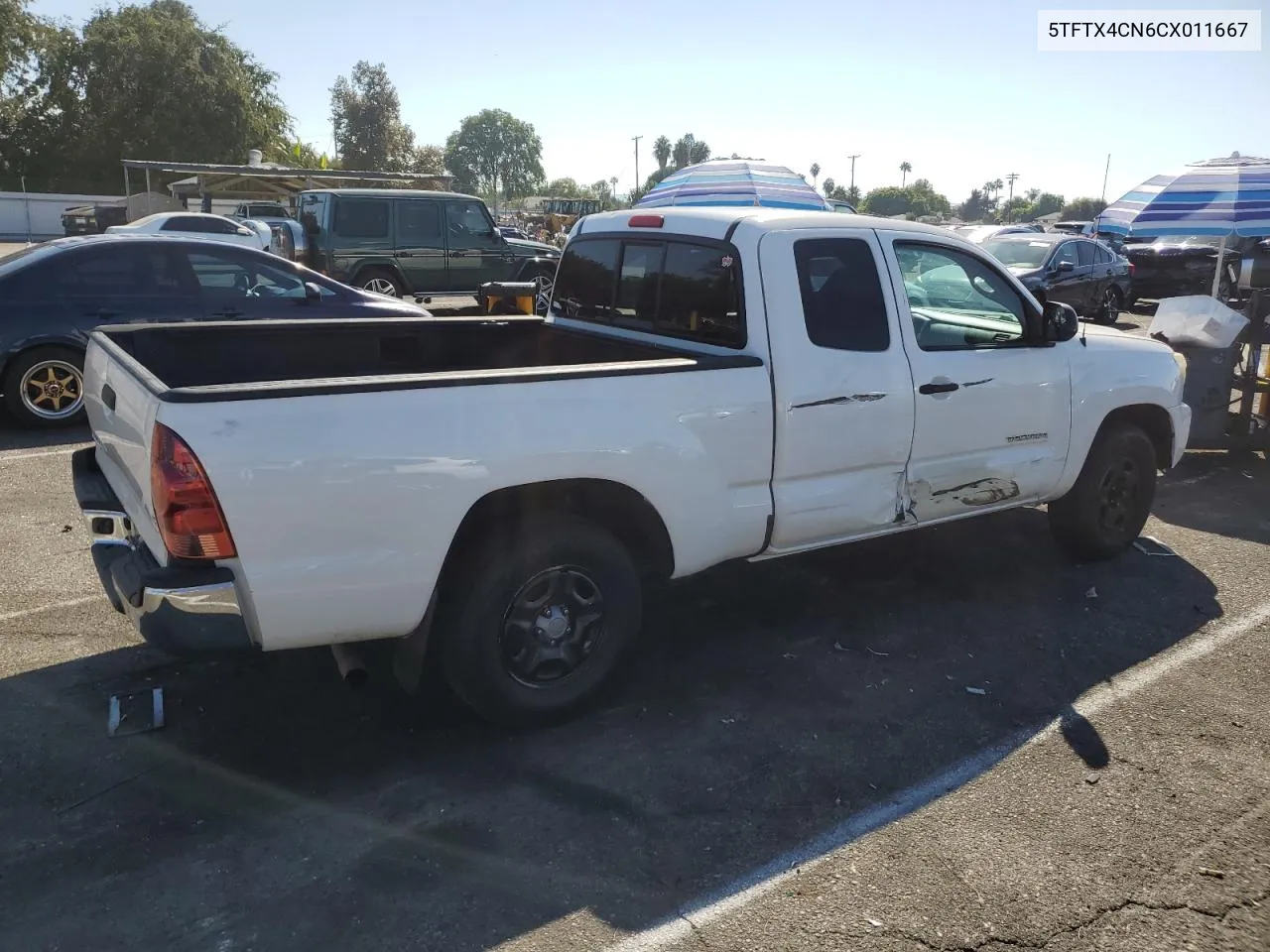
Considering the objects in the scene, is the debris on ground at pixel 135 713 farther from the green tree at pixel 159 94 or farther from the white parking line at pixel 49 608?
the green tree at pixel 159 94

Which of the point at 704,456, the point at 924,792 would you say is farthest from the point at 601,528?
the point at 924,792

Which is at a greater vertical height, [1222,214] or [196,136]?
[196,136]

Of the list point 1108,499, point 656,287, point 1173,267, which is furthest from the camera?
point 1173,267

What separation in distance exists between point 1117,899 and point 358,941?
2231 mm

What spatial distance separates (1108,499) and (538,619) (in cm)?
370

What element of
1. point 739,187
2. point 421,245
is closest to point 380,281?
point 421,245

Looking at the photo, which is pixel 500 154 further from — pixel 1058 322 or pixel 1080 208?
pixel 1058 322

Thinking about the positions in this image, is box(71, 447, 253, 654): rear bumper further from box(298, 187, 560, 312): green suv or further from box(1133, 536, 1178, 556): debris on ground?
box(298, 187, 560, 312): green suv

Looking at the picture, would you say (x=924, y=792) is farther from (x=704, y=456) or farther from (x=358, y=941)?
(x=358, y=941)

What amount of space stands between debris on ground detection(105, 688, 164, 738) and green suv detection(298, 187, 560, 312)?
10871 millimetres

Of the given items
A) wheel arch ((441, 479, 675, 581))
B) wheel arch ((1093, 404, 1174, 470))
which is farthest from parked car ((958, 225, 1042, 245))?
wheel arch ((441, 479, 675, 581))

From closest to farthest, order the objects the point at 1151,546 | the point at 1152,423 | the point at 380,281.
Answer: the point at 1152,423 < the point at 1151,546 < the point at 380,281

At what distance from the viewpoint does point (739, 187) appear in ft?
29.8

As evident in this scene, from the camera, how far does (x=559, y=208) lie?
56344 millimetres
